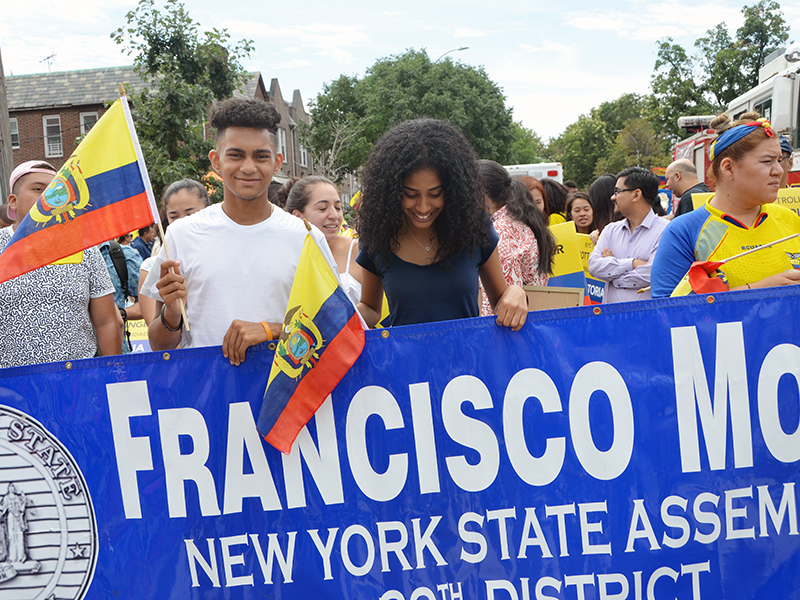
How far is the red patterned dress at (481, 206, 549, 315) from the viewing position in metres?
4.11

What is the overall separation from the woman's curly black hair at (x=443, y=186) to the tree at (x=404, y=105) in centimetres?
3413

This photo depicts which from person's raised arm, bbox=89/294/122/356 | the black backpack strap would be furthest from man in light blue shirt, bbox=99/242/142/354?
person's raised arm, bbox=89/294/122/356

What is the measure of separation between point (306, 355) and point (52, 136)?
35577mm

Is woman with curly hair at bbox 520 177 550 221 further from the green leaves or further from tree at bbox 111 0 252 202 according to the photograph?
the green leaves

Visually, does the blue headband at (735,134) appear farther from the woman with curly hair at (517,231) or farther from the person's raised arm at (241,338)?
the person's raised arm at (241,338)

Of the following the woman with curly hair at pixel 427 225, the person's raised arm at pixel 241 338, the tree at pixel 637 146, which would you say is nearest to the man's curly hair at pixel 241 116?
the woman with curly hair at pixel 427 225

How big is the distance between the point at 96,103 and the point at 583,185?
49396mm

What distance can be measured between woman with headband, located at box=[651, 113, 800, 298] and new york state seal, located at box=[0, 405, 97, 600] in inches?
93.4

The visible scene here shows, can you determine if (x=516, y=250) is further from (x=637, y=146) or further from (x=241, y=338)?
(x=637, y=146)

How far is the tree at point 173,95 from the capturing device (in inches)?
432

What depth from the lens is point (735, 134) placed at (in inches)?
109

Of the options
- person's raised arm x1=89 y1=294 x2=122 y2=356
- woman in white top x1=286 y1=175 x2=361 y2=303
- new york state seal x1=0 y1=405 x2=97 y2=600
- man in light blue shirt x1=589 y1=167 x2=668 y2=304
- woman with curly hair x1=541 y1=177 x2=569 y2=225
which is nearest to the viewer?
new york state seal x1=0 y1=405 x2=97 y2=600

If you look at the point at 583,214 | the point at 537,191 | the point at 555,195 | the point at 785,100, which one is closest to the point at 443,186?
the point at 537,191

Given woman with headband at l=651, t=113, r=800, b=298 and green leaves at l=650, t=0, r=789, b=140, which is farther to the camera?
green leaves at l=650, t=0, r=789, b=140
